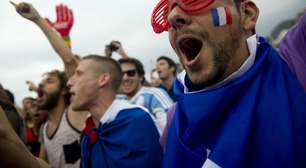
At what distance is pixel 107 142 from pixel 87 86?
0.59 metres

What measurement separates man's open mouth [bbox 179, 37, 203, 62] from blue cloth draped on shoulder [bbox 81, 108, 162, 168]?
1.33m

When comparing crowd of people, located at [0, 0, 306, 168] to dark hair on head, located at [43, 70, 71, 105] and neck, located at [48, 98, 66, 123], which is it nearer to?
neck, located at [48, 98, 66, 123]

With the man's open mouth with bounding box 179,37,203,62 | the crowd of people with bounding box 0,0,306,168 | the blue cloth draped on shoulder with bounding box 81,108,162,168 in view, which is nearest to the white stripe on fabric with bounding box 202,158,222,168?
the crowd of people with bounding box 0,0,306,168

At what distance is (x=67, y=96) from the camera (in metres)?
4.21

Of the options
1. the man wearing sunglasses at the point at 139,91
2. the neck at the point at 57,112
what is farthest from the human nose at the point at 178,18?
the neck at the point at 57,112

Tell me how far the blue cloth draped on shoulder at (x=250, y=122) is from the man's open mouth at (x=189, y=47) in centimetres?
23

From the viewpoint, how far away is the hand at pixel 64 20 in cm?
497

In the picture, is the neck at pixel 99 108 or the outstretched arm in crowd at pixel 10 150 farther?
the neck at pixel 99 108

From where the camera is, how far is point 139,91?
4844mm

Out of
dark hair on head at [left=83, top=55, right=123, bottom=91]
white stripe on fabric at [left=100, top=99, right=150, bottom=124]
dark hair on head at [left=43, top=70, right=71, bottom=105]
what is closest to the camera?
→ white stripe on fabric at [left=100, top=99, right=150, bottom=124]

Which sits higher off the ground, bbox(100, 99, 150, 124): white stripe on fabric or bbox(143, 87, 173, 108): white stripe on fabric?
bbox(100, 99, 150, 124): white stripe on fabric

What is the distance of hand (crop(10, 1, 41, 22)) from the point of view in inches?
138

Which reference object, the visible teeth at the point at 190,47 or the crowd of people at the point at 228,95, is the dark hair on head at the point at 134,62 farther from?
the visible teeth at the point at 190,47

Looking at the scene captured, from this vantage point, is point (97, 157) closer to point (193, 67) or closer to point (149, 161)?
point (149, 161)
